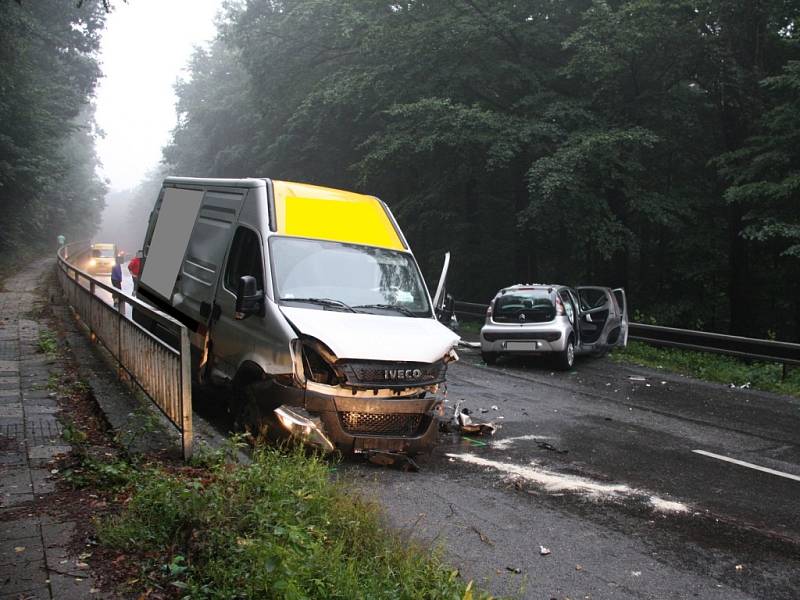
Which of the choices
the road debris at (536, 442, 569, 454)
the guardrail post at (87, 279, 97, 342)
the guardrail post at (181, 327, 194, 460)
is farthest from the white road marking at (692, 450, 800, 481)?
the guardrail post at (87, 279, 97, 342)

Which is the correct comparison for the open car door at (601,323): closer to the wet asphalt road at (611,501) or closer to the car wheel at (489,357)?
the car wheel at (489,357)

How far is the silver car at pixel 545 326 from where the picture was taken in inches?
539

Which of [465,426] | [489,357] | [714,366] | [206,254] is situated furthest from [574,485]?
[714,366]

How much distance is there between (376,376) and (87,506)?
2.67 meters

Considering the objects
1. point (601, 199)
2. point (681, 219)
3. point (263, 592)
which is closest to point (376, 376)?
point (263, 592)

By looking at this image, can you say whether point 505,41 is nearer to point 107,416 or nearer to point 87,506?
point 107,416

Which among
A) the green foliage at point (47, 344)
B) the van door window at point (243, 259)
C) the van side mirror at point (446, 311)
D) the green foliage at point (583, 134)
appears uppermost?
the green foliage at point (583, 134)

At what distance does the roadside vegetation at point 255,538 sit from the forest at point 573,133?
43.3 feet

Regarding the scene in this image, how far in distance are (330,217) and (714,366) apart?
32.7ft

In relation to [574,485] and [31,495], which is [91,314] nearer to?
[31,495]

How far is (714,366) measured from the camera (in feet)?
48.1

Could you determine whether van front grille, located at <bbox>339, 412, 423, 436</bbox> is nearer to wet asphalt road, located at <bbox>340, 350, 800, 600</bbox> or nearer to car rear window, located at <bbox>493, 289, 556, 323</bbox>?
wet asphalt road, located at <bbox>340, 350, 800, 600</bbox>

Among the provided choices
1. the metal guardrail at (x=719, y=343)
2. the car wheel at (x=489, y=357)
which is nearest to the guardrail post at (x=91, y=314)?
the car wheel at (x=489, y=357)

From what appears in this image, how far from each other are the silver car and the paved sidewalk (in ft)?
26.4
